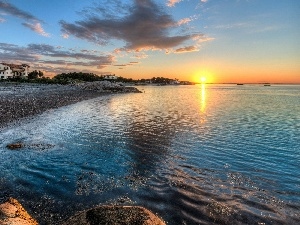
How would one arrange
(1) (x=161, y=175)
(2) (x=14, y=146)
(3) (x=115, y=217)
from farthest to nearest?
(2) (x=14, y=146), (1) (x=161, y=175), (3) (x=115, y=217)

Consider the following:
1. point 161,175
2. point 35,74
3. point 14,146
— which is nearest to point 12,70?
point 35,74

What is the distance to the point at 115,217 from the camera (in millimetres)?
5410

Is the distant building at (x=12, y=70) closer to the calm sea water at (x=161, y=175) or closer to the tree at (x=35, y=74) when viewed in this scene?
the tree at (x=35, y=74)

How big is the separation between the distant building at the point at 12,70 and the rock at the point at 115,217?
165259 millimetres

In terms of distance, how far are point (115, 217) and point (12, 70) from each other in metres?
180

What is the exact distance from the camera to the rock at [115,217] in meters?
5.30

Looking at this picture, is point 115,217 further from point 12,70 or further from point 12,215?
point 12,70

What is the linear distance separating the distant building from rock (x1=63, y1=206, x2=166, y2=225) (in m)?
165

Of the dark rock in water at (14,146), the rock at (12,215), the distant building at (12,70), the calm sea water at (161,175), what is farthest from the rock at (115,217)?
the distant building at (12,70)

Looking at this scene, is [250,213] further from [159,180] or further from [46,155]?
[46,155]

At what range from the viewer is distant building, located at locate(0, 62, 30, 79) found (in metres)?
148

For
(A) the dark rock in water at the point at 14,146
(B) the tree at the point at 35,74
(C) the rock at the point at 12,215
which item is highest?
(B) the tree at the point at 35,74

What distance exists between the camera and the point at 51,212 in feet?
29.5

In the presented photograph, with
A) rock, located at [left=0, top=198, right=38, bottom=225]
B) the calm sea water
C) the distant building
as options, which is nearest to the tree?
the distant building
